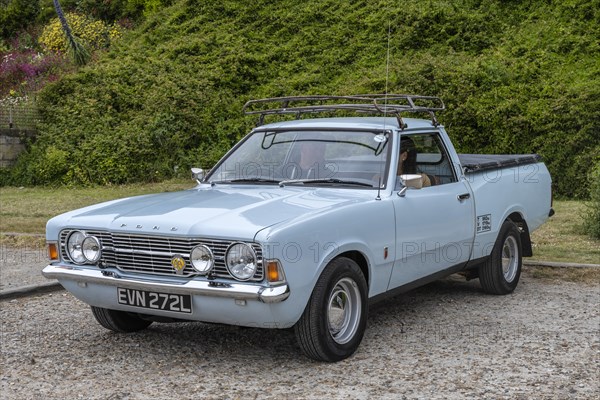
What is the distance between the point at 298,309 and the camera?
4988 millimetres

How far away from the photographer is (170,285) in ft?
16.5

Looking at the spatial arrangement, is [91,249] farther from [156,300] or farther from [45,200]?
[45,200]

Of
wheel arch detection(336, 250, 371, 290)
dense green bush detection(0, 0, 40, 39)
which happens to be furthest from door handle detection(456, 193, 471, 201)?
dense green bush detection(0, 0, 40, 39)

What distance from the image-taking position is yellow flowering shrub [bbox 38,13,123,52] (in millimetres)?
27125

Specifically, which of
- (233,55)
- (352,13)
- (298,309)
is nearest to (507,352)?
(298,309)

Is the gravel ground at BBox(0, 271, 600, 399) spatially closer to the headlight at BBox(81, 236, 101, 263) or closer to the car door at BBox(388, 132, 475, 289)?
the car door at BBox(388, 132, 475, 289)

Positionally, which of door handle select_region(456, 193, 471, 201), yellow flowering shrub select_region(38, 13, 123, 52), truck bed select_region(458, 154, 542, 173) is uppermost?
yellow flowering shrub select_region(38, 13, 123, 52)

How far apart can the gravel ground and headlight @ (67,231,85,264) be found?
0.67 meters

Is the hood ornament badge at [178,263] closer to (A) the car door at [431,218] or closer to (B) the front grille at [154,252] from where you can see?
(B) the front grille at [154,252]

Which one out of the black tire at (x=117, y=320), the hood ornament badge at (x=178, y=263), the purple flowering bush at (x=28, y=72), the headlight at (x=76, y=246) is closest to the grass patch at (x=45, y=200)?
the black tire at (x=117, y=320)

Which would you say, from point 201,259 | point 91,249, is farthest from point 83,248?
point 201,259

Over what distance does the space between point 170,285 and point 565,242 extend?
6987 mm

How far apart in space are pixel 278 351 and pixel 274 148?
177cm

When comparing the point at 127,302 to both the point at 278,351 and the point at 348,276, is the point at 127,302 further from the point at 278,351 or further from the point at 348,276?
the point at 348,276
